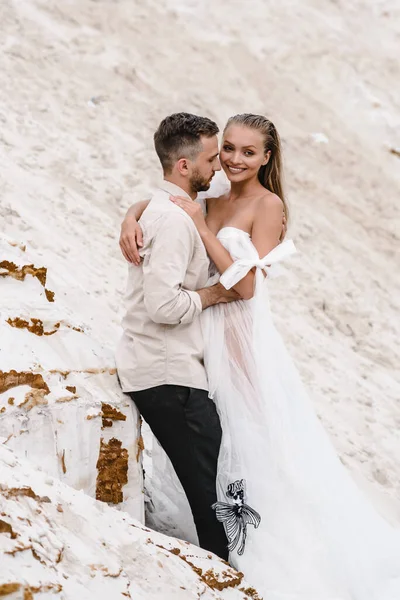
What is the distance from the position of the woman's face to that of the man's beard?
9.6 inches

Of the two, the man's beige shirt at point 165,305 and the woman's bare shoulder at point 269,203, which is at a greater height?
the woman's bare shoulder at point 269,203

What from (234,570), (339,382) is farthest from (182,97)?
(234,570)

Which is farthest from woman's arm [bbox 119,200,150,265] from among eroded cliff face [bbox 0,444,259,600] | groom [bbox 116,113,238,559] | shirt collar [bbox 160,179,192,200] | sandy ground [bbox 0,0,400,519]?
sandy ground [bbox 0,0,400,519]

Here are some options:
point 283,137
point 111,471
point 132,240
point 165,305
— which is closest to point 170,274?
point 165,305

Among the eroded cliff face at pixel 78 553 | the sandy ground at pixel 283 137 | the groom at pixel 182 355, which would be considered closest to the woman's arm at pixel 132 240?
the groom at pixel 182 355

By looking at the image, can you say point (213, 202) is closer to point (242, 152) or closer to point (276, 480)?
point (242, 152)

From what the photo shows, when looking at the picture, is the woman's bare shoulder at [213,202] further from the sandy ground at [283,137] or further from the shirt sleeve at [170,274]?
the sandy ground at [283,137]

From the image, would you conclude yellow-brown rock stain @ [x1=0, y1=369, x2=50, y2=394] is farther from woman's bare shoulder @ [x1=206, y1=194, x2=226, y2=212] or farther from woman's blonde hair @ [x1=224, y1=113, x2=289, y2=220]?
woman's blonde hair @ [x1=224, y1=113, x2=289, y2=220]

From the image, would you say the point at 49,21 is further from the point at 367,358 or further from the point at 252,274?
the point at 252,274

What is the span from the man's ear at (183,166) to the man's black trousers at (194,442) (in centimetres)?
93

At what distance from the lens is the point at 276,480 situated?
144 inches

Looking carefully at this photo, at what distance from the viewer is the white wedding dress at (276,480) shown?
3549 mm

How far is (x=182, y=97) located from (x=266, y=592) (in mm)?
7964

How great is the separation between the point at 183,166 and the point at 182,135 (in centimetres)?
14
